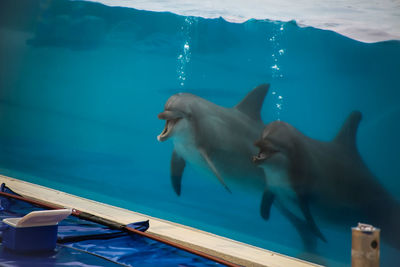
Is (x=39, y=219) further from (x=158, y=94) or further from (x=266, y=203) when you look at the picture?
(x=158, y=94)

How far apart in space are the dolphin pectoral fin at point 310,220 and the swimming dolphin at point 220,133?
53 centimetres

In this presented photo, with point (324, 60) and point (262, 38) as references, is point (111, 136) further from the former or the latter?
point (324, 60)

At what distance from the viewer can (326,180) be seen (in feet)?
14.8

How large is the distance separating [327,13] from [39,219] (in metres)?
3.21

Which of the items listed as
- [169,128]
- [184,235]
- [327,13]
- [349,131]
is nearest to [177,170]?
[169,128]

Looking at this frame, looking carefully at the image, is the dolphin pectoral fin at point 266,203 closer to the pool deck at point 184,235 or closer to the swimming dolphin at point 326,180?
the swimming dolphin at point 326,180

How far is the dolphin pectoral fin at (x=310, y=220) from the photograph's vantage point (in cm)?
460

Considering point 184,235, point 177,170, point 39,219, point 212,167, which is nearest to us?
point 39,219

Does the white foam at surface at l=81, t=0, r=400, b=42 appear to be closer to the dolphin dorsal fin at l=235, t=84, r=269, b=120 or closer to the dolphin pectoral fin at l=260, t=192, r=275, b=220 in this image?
the dolphin dorsal fin at l=235, t=84, r=269, b=120

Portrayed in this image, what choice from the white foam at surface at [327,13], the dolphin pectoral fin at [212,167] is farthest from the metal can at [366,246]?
the dolphin pectoral fin at [212,167]

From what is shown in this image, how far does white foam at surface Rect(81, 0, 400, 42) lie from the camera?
4230 mm

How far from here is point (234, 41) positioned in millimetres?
5551

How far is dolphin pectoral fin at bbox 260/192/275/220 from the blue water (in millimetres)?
93

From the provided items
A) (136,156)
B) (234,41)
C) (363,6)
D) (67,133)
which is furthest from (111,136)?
(363,6)
